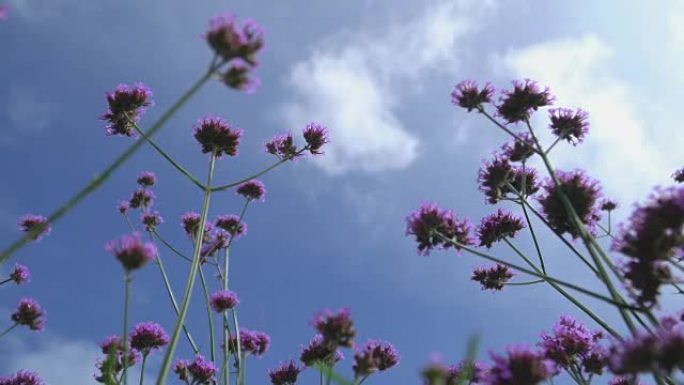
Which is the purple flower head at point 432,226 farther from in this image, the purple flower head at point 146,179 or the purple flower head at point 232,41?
the purple flower head at point 146,179

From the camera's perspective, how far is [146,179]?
997 cm

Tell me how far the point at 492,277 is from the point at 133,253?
14.9 ft

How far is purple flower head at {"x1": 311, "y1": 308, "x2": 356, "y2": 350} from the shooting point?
11.2ft

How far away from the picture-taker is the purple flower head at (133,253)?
3.31 metres

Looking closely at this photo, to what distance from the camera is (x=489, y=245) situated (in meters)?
6.35

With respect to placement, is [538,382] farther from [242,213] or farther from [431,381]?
[242,213]

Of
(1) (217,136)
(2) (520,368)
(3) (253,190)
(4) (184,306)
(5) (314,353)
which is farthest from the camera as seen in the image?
(3) (253,190)

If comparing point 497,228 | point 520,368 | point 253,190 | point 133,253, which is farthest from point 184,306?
point 253,190

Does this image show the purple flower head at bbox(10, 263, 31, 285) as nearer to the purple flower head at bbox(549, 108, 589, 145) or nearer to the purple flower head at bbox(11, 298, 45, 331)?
the purple flower head at bbox(11, 298, 45, 331)

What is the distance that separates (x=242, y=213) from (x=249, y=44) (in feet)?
19.7

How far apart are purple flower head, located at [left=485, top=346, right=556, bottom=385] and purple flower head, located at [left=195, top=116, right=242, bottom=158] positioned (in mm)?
4407

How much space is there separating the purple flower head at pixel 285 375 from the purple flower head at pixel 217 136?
8.47 ft

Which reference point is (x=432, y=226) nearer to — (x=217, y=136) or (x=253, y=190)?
(x=217, y=136)

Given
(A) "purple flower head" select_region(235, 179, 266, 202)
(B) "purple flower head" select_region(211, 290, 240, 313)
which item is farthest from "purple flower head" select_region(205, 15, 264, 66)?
(A) "purple flower head" select_region(235, 179, 266, 202)
